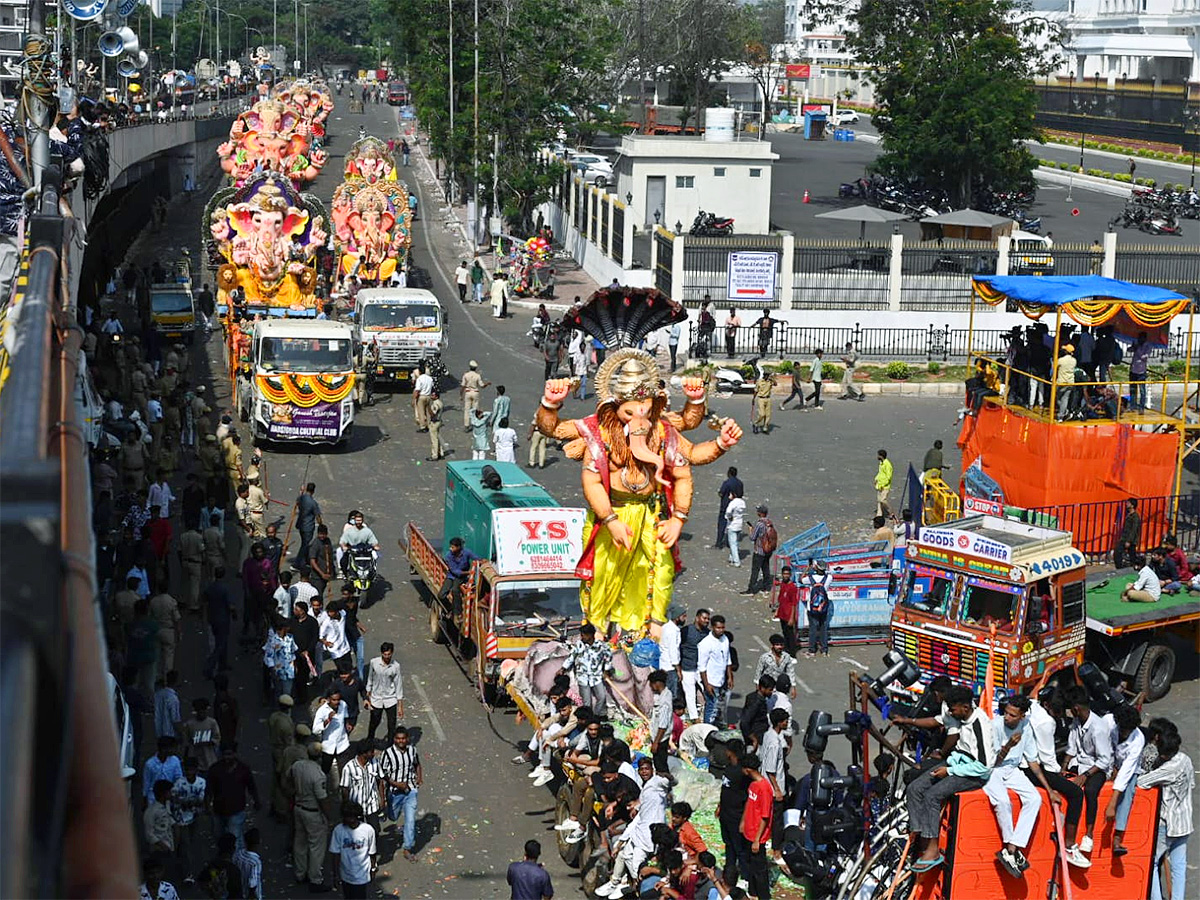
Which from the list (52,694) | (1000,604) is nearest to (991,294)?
(1000,604)

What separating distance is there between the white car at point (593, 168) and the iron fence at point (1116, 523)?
33.3 metres

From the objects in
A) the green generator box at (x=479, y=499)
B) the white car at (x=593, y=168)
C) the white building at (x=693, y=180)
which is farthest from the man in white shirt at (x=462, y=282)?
the green generator box at (x=479, y=499)

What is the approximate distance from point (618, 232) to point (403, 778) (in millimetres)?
36503

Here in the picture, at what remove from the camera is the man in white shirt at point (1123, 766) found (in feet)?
43.9

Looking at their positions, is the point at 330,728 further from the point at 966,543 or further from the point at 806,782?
the point at 966,543

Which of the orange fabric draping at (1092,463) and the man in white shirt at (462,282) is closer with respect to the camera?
the orange fabric draping at (1092,463)

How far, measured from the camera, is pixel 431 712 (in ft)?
61.7

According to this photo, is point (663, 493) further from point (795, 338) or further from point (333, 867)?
point (795, 338)

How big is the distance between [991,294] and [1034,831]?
50.1ft

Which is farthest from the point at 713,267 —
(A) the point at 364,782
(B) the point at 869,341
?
(A) the point at 364,782

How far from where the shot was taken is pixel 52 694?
334 centimetres

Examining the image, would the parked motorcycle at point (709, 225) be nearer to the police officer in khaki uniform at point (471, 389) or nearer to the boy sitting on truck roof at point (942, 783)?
the police officer in khaki uniform at point (471, 389)

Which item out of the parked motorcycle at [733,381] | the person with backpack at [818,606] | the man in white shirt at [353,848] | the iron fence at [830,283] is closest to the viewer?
the man in white shirt at [353,848]

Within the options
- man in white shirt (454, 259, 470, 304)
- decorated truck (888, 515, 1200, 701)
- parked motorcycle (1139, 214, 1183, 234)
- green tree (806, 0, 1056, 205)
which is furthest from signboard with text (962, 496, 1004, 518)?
parked motorcycle (1139, 214, 1183, 234)
